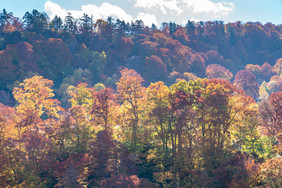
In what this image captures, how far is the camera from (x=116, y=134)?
3747cm

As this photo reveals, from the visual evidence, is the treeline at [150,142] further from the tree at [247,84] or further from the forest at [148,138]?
the tree at [247,84]

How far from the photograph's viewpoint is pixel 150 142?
3825 centimetres

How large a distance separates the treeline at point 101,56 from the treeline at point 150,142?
41781 millimetres

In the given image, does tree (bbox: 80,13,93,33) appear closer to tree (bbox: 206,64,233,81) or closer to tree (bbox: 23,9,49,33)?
tree (bbox: 23,9,49,33)

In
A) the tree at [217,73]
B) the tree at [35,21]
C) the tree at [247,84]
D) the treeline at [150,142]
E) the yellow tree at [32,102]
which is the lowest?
the treeline at [150,142]

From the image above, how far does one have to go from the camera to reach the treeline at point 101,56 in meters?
76.4

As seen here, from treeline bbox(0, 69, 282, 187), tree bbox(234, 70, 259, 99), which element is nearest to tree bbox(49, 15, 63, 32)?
treeline bbox(0, 69, 282, 187)

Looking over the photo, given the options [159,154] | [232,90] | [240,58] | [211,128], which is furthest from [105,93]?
[240,58]

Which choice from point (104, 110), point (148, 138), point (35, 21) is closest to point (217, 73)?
point (148, 138)

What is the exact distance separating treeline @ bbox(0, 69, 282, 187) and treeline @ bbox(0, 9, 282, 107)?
41781 millimetres

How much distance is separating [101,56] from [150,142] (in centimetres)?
5878

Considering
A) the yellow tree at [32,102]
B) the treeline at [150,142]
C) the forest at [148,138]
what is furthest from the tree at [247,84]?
the yellow tree at [32,102]

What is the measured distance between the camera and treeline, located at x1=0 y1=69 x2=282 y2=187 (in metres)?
28.1

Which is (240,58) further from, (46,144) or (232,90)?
(46,144)
